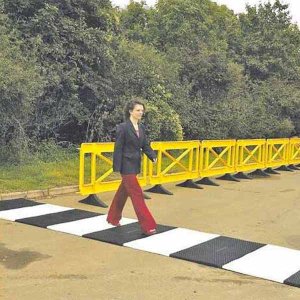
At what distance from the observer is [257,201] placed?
10.1m

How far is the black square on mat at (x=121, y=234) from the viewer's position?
6.31 metres

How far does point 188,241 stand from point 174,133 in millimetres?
8974

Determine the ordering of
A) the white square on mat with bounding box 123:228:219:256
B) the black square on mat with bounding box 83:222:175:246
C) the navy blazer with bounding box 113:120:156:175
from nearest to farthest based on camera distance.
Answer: the white square on mat with bounding box 123:228:219:256, the black square on mat with bounding box 83:222:175:246, the navy blazer with bounding box 113:120:156:175

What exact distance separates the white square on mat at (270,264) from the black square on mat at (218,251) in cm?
11

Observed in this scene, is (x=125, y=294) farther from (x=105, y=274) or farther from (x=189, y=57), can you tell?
(x=189, y=57)

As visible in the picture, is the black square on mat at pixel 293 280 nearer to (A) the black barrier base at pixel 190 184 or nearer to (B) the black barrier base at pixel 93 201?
(B) the black barrier base at pixel 93 201

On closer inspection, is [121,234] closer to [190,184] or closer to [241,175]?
[190,184]

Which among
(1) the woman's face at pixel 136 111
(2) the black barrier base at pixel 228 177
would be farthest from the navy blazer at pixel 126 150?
(2) the black barrier base at pixel 228 177

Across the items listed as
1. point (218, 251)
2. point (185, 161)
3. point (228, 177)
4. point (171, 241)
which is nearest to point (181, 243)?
point (171, 241)

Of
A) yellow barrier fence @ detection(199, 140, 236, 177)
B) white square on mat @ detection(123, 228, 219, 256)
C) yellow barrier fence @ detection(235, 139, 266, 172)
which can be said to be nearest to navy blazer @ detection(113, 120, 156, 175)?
white square on mat @ detection(123, 228, 219, 256)

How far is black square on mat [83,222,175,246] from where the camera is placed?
20.7 feet

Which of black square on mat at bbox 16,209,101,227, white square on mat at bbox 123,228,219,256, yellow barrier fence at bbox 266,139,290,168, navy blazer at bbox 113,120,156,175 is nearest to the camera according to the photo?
white square on mat at bbox 123,228,219,256

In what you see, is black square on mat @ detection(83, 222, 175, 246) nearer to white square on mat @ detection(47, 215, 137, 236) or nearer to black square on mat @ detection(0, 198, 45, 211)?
white square on mat @ detection(47, 215, 137, 236)

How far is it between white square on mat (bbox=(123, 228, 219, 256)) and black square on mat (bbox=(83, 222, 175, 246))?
0.40ft
